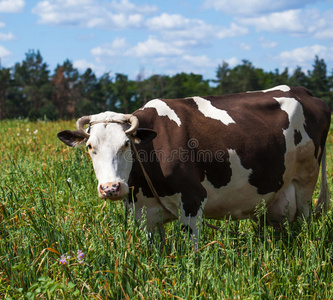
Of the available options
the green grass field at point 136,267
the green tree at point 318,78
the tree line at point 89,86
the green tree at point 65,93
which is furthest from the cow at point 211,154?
the green tree at point 318,78

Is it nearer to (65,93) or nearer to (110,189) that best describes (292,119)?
(110,189)

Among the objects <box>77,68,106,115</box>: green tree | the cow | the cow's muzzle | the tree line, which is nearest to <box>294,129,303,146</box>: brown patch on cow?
the cow

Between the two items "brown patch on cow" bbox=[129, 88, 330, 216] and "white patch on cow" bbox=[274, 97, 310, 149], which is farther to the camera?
"white patch on cow" bbox=[274, 97, 310, 149]

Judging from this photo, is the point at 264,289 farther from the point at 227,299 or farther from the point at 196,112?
the point at 196,112

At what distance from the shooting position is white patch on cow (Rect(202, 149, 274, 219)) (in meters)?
4.87

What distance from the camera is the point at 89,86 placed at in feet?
278

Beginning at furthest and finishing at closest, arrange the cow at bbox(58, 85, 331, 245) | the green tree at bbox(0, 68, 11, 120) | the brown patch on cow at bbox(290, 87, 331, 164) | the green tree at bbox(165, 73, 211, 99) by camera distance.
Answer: the green tree at bbox(165, 73, 211, 99)
the green tree at bbox(0, 68, 11, 120)
the brown patch on cow at bbox(290, 87, 331, 164)
the cow at bbox(58, 85, 331, 245)

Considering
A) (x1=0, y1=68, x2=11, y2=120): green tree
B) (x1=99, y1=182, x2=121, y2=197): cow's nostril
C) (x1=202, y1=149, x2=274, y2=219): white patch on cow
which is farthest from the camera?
(x1=0, y1=68, x2=11, y2=120): green tree

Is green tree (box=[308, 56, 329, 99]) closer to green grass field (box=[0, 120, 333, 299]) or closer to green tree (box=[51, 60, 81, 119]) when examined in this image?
green tree (box=[51, 60, 81, 119])

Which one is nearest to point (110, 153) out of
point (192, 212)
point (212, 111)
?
point (192, 212)

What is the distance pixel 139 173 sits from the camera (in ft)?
15.0

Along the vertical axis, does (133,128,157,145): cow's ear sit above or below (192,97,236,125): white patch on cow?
below

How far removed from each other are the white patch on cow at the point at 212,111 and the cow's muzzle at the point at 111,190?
1.50 meters

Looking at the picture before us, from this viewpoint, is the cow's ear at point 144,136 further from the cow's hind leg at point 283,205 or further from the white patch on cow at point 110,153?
the cow's hind leg at point 283,205
